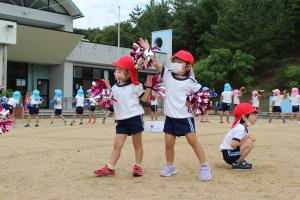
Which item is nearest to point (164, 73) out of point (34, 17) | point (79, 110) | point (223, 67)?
point (79, 110)

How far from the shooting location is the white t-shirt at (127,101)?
22.1 ft

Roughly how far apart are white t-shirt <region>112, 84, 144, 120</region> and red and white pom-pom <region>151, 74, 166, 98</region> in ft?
0.68

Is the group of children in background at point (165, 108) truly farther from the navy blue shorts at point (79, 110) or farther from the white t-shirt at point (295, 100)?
the white t-shirt at point (295, 100)

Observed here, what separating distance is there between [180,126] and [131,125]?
29.7 inches

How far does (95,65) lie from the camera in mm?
37969

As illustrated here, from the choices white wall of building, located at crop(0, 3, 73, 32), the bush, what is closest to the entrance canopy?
white wall of building, located at crop(0, 3, 73, 32)

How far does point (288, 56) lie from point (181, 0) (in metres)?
20.4

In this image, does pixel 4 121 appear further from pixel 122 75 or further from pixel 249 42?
pixel 249 42

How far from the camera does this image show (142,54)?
664 cm

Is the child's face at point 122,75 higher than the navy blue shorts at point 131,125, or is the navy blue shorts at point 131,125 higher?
the child's face at point 122,75

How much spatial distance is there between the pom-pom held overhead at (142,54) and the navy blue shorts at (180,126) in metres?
0.88

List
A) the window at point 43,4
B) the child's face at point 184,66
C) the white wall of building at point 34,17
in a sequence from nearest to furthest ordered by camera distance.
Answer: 1. the child's face at point 184,66
2. the white wall of building at point 34,17
3. the window at point 43,4

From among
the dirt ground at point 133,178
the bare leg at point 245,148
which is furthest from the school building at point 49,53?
the bare leg at point 245,148

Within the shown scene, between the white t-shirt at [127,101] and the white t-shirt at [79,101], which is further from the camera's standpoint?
the white t-shirt at [79,101]
